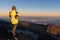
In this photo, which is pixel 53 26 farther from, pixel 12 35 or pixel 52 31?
pixel 12 35

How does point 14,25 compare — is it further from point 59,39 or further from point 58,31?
point 58,31

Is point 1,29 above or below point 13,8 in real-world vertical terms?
below

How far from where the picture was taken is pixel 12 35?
27219 millimetres

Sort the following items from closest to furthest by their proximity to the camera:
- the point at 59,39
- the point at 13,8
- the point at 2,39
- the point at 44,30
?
the point at 13,8, the point at 59,39, the point at 2,39, the point at 44,30

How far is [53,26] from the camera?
3919cm

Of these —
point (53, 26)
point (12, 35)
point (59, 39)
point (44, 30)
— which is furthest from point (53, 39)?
point (53, 26)

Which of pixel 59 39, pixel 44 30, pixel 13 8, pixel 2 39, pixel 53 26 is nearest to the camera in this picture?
pixel 13 8

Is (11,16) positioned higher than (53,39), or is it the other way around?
(11,16)

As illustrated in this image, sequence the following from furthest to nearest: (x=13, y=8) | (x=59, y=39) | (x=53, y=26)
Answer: (x=53, y=26) < (x=59, y=39) < (x=13, y=8)

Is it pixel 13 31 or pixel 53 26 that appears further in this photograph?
pixel 53 26

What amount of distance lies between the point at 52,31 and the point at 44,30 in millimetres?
1362

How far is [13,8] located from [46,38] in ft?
23.6

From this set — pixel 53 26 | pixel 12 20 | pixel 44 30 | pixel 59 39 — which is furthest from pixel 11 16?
pixel 53 26

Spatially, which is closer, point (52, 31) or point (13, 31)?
point (13, 31)
